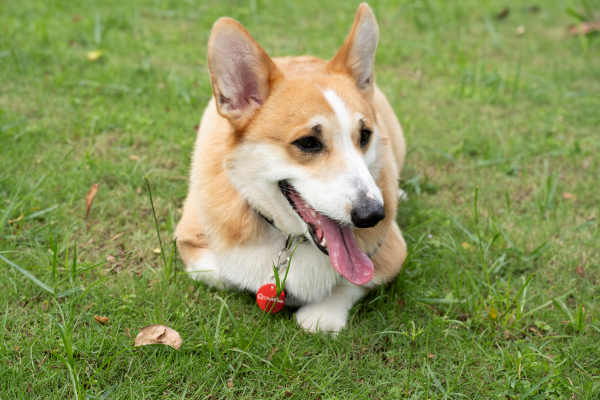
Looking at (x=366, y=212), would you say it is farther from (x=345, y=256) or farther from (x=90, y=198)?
(x=90, y=198)

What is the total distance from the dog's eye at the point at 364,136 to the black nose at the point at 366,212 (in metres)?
0.45

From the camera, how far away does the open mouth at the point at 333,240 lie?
2.29 meters

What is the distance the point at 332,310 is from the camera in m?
2.52

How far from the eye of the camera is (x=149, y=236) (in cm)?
303

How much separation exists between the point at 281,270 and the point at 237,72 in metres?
1.01

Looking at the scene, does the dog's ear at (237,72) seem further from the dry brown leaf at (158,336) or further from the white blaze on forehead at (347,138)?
the dry brown leaf at (158,336)

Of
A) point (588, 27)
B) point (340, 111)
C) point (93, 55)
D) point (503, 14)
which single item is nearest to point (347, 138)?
point (340, 111)

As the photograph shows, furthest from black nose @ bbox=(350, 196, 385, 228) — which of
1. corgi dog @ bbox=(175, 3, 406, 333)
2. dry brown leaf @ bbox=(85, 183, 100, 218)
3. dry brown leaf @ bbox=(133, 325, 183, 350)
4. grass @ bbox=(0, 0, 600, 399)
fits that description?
dry brown leaf @ bbox=(85, 183, 100, 218)

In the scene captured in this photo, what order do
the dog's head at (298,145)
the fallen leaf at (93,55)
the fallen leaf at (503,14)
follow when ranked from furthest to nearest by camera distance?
the fallen leaf at (503,14) < the fallen leaf at (93,55) < the dog's head at (298,145)

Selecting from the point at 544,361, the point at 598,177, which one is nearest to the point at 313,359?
the point at 544,361

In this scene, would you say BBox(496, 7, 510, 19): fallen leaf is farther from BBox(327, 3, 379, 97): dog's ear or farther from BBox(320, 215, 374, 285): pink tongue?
BBox(320, 215, 374, 285): pink tongue

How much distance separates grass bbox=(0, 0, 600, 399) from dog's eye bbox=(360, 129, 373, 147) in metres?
0.77

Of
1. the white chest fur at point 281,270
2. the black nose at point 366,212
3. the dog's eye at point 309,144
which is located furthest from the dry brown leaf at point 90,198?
the black nose at point 366,212

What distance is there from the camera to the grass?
2.21 m
